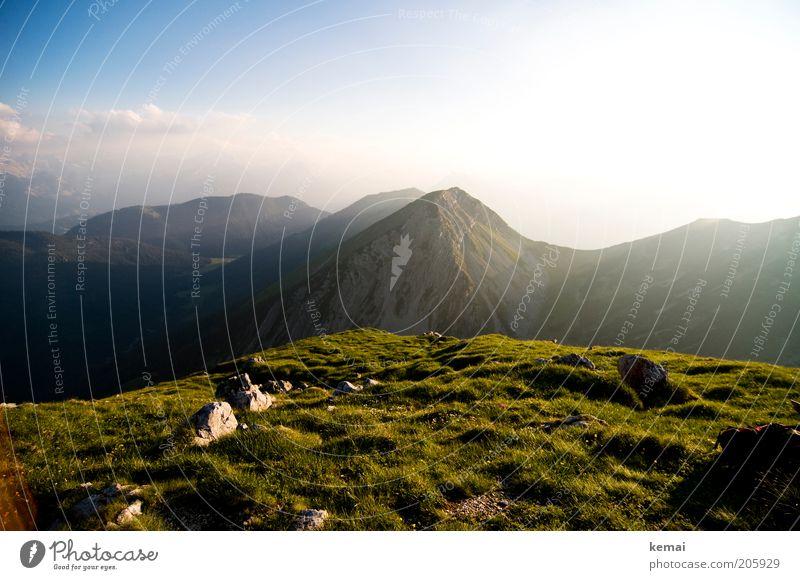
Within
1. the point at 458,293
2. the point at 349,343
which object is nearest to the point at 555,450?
the point at 349,343

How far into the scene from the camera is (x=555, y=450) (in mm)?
13695

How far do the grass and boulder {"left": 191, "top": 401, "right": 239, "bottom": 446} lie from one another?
1.97 feet

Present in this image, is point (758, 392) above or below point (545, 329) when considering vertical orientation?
above

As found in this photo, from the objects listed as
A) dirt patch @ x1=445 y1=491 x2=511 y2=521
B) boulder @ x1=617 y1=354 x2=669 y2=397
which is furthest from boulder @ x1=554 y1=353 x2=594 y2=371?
dirt patch @ x1=445 y1=491 x2=511 y2=521

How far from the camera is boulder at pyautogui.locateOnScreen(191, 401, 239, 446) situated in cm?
1405

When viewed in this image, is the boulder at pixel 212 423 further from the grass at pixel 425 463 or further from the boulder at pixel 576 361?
the boulder at pixel 576 361

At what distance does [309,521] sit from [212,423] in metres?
6.65

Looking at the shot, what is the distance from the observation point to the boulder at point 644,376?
2070 cm

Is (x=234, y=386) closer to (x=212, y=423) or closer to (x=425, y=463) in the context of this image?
(x=212, y=423)

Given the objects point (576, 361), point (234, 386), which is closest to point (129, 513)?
point (234, 386)

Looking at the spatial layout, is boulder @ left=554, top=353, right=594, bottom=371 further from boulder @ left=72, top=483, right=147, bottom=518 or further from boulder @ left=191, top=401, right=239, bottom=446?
boulder @ left=72, top=483, right=147, bottom=518

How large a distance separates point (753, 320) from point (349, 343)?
130m

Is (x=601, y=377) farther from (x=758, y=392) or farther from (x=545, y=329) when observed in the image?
(x=545, y=329)

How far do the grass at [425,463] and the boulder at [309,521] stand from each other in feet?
1.14
